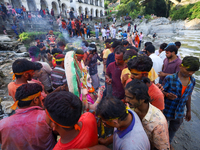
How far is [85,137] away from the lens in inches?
45.7

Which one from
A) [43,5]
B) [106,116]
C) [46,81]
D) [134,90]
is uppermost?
[43,5]

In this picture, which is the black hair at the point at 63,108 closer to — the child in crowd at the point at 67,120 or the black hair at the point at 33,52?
the child in crowd at the point at 67,120

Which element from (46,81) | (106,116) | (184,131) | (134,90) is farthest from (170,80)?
(46,81)

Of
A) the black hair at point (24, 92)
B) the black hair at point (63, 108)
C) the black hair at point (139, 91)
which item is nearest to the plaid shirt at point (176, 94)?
the black hair at point (139, 91)

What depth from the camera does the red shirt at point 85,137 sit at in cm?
109

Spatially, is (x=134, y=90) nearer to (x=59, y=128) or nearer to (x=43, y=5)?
(x=59, y=128)

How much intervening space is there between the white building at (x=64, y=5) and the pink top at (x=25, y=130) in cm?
2630

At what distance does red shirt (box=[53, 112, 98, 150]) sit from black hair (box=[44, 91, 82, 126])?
18 centimetres

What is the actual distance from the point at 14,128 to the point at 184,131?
157 inches

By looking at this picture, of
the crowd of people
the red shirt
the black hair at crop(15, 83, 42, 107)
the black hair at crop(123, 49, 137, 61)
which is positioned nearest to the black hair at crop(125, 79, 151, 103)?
the crowd of people

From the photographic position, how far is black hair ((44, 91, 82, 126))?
1.02 metres

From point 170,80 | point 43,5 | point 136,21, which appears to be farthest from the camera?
point 136,21

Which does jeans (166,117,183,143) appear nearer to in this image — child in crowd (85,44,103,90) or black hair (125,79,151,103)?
black hair (125,79,151,103)

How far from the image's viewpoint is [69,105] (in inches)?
41.6
